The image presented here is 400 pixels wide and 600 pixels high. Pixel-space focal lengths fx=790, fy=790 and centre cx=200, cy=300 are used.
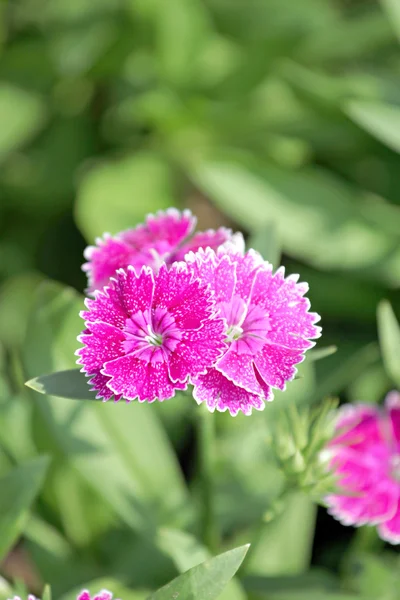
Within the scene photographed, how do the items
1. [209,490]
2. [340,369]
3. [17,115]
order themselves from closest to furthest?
1. [209,490]
2. [340,369]
3. [17,115]

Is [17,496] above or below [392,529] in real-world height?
above

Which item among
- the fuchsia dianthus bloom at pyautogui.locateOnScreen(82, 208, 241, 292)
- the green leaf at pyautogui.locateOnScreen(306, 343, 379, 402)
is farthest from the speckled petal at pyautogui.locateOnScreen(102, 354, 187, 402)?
the green leaf at pyautogui.locateOnScreen(306, 343, 379, 402)

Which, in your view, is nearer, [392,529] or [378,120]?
[392,529]

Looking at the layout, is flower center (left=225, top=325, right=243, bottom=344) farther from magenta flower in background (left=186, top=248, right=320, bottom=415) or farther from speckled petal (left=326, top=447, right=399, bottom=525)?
speckled petal (left=326, top=447, right=399, bottom=525)

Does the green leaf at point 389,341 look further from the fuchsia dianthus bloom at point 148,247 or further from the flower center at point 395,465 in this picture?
the fuchsia dianthus bloom at point 148,247

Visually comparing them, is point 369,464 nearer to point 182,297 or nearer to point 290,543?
point 290,543

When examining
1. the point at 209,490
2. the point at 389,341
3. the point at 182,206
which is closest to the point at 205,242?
Result: the point at 389,341
